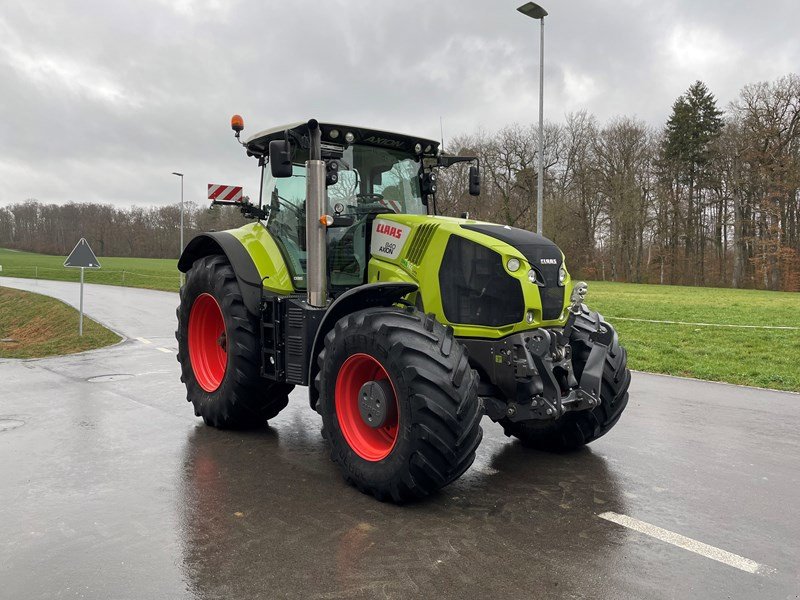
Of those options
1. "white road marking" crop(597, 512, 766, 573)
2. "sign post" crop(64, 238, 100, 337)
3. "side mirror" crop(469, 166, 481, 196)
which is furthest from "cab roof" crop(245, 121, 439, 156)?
"sign post" crop(64, 238, 100, 337)

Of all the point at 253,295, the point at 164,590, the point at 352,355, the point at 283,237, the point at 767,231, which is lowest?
the point at 164,590

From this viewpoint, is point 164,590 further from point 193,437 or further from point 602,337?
point 602,337

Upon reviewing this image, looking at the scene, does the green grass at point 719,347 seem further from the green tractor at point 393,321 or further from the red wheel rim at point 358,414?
the red wheel rim at point 358,414

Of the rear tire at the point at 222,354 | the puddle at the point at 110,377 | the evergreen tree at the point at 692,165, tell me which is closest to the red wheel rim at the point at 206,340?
the rear tire at the point at 222,354

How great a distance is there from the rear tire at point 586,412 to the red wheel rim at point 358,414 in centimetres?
111

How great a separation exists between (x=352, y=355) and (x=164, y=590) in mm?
1806

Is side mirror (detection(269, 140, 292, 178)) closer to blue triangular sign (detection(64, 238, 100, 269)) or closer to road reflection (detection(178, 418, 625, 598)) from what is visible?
road reflection (detection(178, 418, 625, 598))

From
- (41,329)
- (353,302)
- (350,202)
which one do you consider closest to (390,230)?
(350,202)

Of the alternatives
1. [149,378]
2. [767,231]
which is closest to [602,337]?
[149,378]

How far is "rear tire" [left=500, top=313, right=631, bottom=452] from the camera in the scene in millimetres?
4805

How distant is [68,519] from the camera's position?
3809mm

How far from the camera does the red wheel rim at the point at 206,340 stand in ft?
21.2

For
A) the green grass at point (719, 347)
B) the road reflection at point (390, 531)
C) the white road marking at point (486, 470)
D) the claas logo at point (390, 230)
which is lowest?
the road reflection at point (390, 531)

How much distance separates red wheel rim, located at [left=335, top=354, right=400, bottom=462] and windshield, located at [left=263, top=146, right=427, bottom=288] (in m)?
1.02
